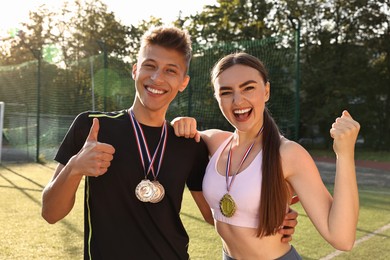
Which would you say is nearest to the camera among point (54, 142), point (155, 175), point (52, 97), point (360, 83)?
point (155, 175)

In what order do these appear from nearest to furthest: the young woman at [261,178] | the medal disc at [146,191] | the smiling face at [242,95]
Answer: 1. the young woman at [261,178]
2. the medal disc at [146,191]
3. the smiling face at [242,95]

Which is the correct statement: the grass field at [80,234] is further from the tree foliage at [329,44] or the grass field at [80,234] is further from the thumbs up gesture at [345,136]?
the tree foliage at [329,44]

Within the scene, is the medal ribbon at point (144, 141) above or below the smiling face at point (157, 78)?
below

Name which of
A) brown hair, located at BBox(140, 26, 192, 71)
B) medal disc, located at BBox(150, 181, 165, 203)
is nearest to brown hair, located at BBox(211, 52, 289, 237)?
medal disc, located at BBox(150, 181, 165, 203)

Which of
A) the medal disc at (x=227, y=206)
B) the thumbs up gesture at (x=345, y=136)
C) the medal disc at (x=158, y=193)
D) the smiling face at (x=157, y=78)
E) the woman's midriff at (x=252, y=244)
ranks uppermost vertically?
the smiling face at (x=157, y=78)

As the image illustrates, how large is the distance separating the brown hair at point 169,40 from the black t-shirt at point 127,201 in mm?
432

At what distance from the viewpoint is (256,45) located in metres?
13.5

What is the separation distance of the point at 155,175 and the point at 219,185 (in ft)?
1.09

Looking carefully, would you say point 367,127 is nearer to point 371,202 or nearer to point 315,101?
point 315,101

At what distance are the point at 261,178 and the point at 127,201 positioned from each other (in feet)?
2.11

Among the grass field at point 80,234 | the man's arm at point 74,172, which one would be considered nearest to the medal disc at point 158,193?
the man's arm at point 74,172

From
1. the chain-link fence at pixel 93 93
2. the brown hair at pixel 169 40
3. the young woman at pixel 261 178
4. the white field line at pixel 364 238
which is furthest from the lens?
the chain-link fence at pixel 93 93

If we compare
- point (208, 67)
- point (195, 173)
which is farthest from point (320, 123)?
point (195, 173)

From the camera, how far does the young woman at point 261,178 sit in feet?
6.95
